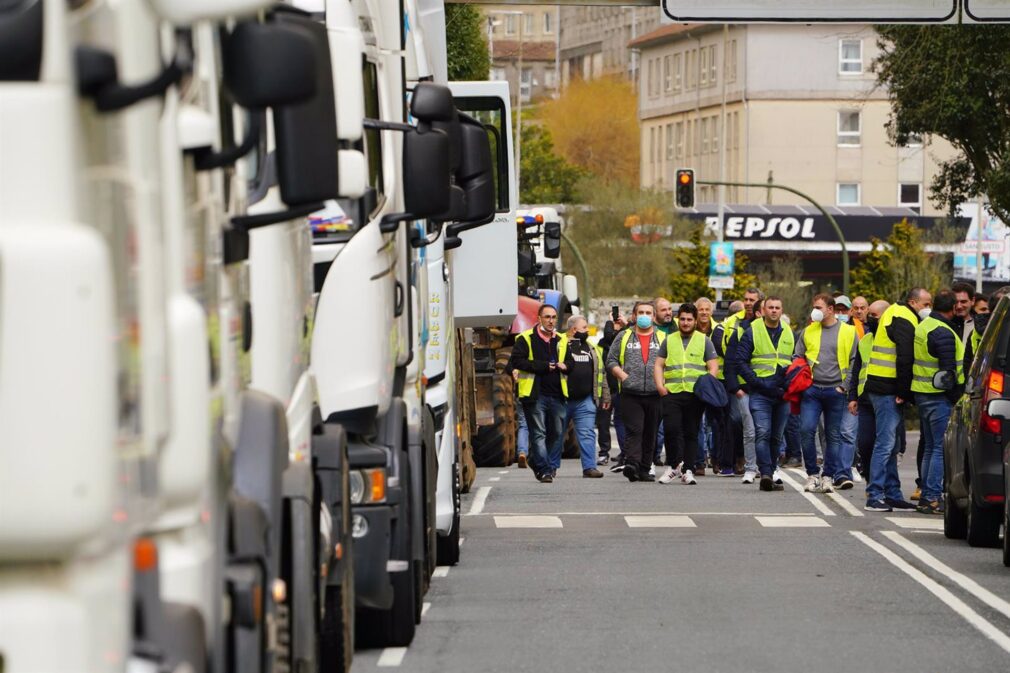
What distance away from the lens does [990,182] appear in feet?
120

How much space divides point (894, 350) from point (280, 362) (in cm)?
1347

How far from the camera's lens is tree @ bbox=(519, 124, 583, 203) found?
115 meters

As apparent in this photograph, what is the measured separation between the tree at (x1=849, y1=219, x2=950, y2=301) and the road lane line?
54.9 meters

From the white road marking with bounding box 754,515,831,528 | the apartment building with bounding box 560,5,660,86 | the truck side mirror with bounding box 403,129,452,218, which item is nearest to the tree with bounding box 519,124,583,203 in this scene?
the apartment building with bounding box 560,5,660,86

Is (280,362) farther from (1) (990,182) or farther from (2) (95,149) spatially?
(1) (990,182)

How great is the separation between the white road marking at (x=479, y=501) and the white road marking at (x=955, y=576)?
151 inches

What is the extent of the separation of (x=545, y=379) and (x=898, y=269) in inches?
2029

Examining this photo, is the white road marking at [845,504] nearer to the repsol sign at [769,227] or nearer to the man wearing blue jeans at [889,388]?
the man wearing blue jeans at [889,388]

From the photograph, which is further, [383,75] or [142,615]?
[383,75]

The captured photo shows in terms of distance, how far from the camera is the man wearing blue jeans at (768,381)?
23.1 m

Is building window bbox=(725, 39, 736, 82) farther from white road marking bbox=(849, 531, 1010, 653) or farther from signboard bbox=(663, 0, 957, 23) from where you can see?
white road marking bbox=(849, 531, 1010, 653)

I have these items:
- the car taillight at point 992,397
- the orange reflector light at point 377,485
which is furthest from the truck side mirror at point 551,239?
the orange reflector light at point 377,485

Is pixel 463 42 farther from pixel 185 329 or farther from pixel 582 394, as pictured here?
pixel 185 329

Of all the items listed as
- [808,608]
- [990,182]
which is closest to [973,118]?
[990,182]
